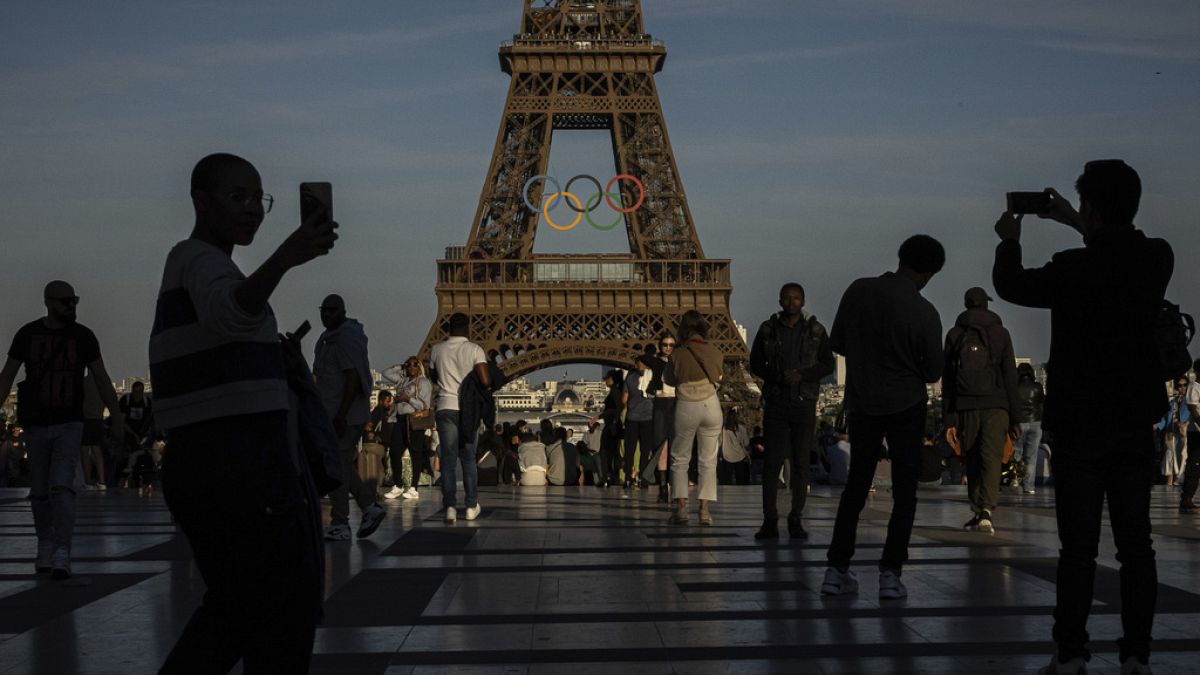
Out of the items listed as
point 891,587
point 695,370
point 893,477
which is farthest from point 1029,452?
point 891,587

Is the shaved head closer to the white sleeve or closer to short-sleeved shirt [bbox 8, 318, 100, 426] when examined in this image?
short-sleeved shirt [bbox 8, 318, 100, 426]

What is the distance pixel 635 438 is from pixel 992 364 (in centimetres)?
787

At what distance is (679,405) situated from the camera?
41.9ft

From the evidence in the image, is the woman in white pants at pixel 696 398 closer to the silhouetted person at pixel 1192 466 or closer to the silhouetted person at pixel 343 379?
the silhouetted person at pixel 343 379

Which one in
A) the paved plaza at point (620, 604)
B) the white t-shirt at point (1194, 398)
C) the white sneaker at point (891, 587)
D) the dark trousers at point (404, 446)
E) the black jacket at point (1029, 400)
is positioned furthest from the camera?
the dark trousers at point (404, 446)

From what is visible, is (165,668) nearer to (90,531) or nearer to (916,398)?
(916,398)

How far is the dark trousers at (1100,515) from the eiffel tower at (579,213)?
177 feet

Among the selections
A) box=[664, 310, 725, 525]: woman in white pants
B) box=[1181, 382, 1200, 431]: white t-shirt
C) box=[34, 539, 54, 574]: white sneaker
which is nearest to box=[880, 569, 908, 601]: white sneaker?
box=[664, 310, 725, 525]: woman in white pants

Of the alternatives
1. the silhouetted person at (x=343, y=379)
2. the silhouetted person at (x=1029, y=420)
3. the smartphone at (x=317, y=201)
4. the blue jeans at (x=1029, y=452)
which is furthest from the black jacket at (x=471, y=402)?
the smartphone at (x=317, y=201)

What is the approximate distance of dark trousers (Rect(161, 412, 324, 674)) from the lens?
163 inches

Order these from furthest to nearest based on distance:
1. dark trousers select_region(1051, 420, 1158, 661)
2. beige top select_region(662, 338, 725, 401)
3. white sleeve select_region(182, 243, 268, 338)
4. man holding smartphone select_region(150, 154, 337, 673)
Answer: beige top select_region(662, 338, 725, 401) → dark trousers select_region(1051, 420, 1158, 661) → man holding smartphone select_region(150, 154, 337, 673) → white sleeve select_region(182, 243, 268, 338)

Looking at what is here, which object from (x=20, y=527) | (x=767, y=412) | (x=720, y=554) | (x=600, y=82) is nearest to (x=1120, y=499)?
(x=720, y=554)

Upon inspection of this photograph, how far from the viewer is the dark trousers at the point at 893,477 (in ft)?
A: 26.5

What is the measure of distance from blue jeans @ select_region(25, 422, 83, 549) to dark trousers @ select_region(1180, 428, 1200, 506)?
9.96 meters
